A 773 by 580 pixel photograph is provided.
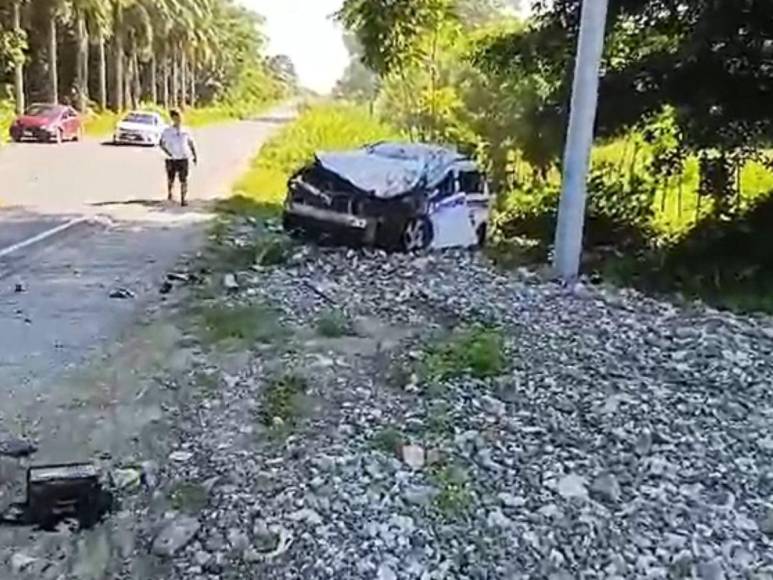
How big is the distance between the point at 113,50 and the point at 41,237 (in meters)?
42.1

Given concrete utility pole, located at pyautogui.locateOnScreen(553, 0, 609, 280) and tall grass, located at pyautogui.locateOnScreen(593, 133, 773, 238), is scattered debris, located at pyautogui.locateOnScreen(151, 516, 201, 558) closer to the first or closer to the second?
concrete utility pole, located at pyautogui.locateOnScreen(553, 0, 609, 280)

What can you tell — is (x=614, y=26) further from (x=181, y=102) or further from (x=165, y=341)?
(x=181, y=102)

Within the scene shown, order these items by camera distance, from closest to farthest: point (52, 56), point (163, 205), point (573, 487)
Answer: point (573, 487)
point (163, 205)
point (52, 56)

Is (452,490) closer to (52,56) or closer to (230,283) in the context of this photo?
(230,283)

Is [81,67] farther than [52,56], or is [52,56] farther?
[81,67]

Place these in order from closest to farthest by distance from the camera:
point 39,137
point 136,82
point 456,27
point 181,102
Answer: point 456,27 < point 39,137 < point 136,82 < point 181,102

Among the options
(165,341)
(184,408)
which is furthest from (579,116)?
(184,408)

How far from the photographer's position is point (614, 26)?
1439 centimetres

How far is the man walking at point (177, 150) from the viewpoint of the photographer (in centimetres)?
1831

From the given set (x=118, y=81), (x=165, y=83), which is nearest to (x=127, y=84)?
(x=118, y=81)

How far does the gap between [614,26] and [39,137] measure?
987 inches

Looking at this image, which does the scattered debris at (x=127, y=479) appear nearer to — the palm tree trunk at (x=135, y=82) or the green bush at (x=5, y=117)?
the green bush at (x=5, y=117)

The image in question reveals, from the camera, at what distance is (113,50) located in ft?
179

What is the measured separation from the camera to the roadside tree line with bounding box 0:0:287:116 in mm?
40469
